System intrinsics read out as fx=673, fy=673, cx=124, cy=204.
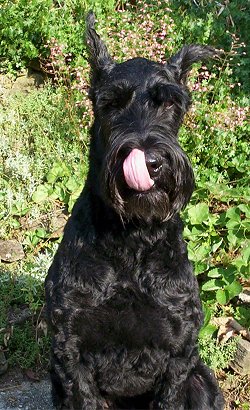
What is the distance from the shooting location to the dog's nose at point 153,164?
9.88 ft

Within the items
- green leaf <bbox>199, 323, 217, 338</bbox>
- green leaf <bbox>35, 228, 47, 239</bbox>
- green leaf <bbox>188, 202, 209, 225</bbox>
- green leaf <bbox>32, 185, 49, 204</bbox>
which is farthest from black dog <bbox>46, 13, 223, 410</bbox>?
green leaf <bbox>32, 185, 49, 204</bbox>

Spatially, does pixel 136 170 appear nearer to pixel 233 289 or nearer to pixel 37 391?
pixel 233 289

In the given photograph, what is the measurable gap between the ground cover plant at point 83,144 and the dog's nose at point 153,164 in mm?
1777

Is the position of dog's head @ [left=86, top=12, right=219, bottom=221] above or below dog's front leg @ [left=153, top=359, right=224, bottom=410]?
above

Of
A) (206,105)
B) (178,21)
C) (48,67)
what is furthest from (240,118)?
(48,67)

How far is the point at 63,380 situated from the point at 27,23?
4.89 metres

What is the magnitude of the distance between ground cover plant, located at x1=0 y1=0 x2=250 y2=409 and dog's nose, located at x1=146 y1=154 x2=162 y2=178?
178 centimetres

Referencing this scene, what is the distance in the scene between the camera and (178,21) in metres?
7.16

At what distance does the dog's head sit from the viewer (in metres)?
3.05

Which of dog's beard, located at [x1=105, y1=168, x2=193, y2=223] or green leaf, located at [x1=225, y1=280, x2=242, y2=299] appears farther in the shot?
green leaf, located at [x1=225, y1=280, x2=242, y2=299]

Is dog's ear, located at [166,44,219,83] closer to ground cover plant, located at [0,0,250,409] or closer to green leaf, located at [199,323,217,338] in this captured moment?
ground cover plant, located at [0,0,250,409]

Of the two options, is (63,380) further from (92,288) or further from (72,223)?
(72,223)

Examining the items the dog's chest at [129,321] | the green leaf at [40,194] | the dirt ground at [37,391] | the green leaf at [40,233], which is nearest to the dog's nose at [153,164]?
the dog's chest at [129,321]

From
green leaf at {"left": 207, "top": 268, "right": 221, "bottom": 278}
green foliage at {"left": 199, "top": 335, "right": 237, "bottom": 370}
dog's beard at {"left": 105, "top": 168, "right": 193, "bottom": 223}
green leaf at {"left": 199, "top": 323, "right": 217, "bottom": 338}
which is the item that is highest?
dog's beard at {"left": 105, "top": 168, "right": 193, "bottom": 223}
